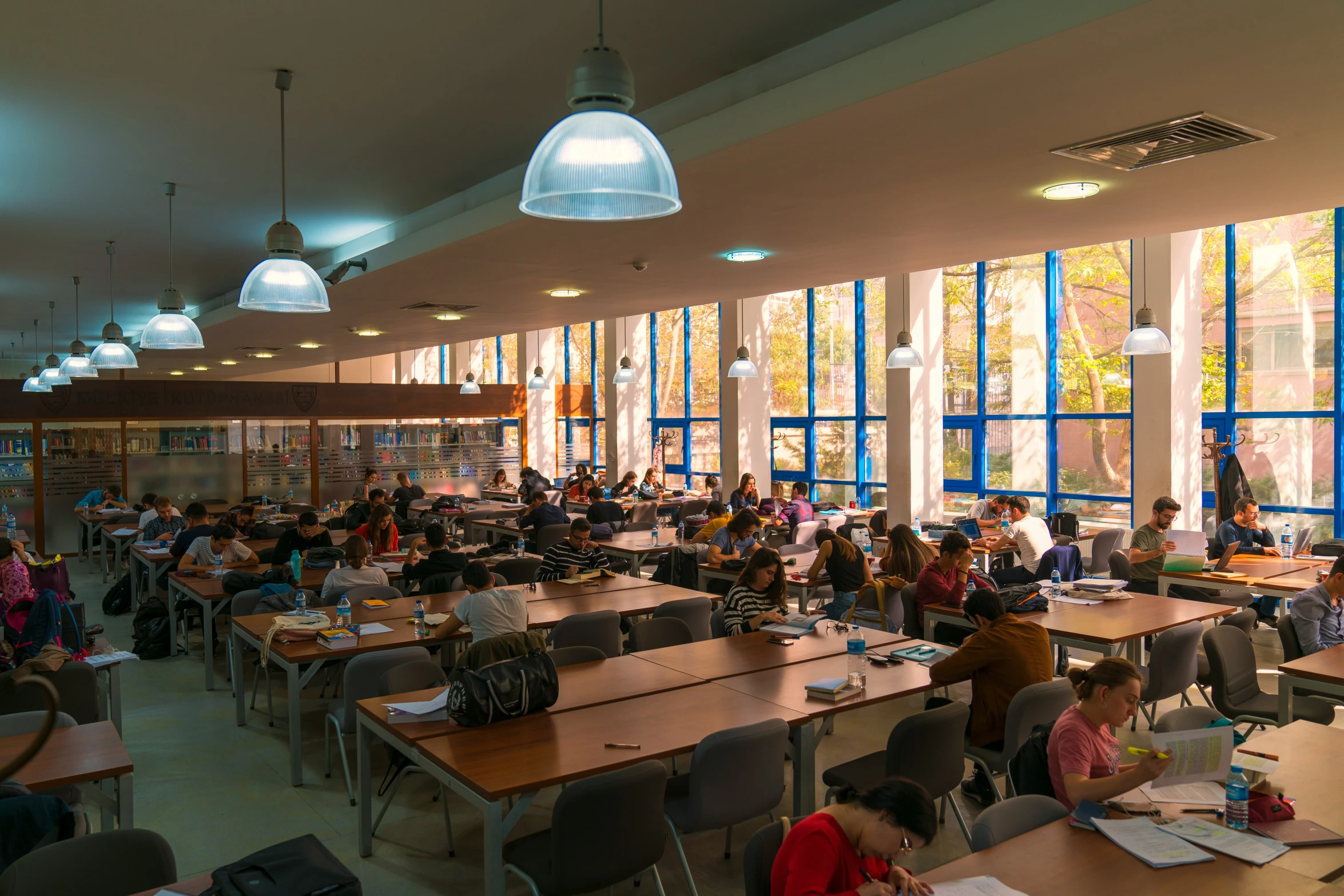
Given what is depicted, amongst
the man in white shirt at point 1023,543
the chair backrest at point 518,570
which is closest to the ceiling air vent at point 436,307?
the chair backrest at point 518,570

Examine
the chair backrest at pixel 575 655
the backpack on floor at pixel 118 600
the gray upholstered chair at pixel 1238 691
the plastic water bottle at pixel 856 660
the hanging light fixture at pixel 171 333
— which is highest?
the hanging light fixture at pixel 171 333

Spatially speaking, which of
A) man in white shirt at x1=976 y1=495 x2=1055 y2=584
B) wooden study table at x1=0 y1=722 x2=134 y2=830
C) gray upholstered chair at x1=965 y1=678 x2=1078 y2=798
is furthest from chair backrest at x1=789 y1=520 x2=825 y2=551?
wooden study table at x1=0 y1=722 x2=134 y2=830

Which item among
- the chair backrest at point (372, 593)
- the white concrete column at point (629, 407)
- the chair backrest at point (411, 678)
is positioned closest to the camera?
the chair backrest at point (411, 678)

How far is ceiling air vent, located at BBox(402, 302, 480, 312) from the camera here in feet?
29.9

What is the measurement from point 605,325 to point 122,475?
8.80m

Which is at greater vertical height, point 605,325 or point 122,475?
point 605,325

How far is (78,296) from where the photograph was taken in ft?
35.5

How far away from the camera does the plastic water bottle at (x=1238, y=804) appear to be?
8.75 feet

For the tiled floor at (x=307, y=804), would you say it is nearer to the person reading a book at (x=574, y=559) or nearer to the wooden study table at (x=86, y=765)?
the wooden study table at (x=86, y=765)

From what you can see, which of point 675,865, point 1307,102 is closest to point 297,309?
point 675,865

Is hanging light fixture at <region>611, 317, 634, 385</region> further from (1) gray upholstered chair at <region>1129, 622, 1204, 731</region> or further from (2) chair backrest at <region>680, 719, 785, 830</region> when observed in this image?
(2) chair backrest at <region>680, 719, 785, 830</region>

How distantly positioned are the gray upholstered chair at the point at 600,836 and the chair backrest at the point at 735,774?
0.80ft

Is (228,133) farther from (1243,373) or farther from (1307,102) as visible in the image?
(1243,373)

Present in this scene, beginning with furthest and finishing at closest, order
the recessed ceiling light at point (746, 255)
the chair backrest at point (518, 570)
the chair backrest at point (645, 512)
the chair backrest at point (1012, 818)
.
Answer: the chair backrest at point (645, 512)
the chair backrest at point (518, 570)
the recessed ceiling light at point (746, 255)
the chair backrest at point (1012, 818)
